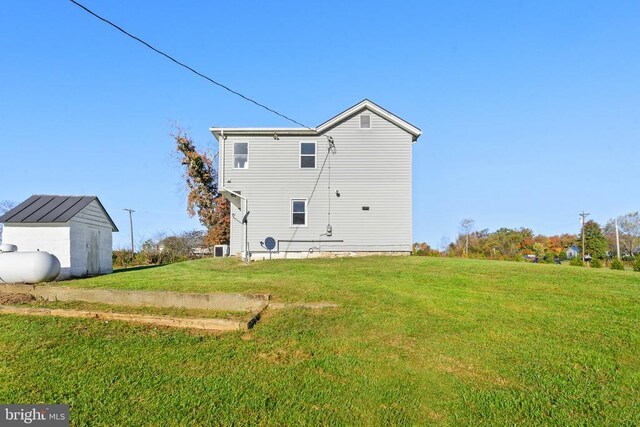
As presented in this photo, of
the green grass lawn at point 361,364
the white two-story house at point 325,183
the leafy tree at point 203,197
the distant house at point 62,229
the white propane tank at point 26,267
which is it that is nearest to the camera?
the green grass lawn at point 361,364

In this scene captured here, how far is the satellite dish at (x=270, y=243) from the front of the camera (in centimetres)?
1753

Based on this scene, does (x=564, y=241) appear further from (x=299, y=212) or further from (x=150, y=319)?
(x=150, y=319)

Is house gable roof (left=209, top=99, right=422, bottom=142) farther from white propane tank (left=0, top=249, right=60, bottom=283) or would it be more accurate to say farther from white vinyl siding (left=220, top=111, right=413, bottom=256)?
white propane tank (left=0, top=249, right=60, bottom=283)

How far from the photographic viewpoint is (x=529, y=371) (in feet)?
15.8

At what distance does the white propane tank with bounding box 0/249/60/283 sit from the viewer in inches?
439

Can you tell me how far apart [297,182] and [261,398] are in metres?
13.9

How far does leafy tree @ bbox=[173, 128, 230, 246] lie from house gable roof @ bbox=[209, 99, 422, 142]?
13969mm

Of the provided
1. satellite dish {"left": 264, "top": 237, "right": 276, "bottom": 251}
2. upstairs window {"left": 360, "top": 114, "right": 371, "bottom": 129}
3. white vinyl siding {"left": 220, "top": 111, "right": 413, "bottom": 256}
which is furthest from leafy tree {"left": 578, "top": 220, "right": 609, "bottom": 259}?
satellite dish {"left": 264, "top": 237, "right": 276, "bottom": 251}

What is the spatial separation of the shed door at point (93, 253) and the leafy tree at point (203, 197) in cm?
1477

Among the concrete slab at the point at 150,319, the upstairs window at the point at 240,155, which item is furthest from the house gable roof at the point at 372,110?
the concrete slab at the point at 150,319

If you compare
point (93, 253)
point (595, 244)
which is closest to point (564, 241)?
point (595, 244)

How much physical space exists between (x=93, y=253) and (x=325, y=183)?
986 cm

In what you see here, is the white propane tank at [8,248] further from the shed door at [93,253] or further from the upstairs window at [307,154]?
the upstairs window at [307,154]

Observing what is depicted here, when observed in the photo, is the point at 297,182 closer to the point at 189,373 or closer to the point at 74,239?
the point at 74,239
